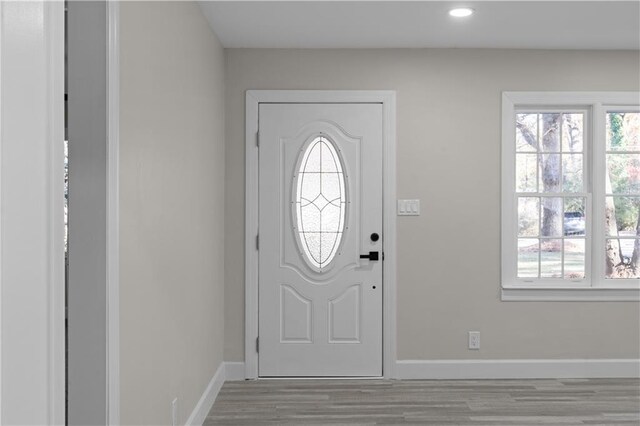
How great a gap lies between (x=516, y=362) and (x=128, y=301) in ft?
10.7

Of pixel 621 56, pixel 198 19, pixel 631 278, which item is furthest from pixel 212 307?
pixel 621 56

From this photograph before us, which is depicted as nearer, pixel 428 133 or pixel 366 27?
pixel 366 27

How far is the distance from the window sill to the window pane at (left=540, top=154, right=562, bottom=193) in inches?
29.6

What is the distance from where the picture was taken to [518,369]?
4.64 metres

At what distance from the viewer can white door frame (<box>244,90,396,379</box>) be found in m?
4.62

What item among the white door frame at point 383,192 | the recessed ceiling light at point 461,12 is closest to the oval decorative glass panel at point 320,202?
the white door frame at point 383,192

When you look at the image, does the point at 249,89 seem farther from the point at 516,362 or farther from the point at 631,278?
the point at 631,278

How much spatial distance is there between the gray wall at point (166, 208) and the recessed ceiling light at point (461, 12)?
1495 mm

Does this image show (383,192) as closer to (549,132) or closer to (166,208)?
(549,132)

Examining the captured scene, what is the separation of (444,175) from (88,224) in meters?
3.09

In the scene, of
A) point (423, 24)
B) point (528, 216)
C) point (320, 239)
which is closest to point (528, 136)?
point (528, 216)

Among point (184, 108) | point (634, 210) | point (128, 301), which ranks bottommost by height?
point (128, 301)

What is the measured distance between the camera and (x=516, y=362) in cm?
465

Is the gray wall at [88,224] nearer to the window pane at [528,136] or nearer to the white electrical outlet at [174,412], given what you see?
the white electrical outlet at [174,412]
